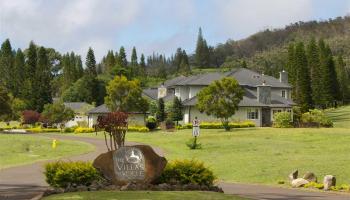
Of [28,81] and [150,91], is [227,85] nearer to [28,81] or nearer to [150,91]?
[150,91]

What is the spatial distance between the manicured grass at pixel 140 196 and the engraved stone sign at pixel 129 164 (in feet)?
4.73

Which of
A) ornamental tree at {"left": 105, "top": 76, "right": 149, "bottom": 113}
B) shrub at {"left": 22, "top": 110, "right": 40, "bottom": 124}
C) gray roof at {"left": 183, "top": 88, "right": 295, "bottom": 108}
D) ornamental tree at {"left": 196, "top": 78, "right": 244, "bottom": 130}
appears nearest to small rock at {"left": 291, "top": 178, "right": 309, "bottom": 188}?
ornamental tree at {"left": 196, "top": 78, "right": 244, "bottom": 130}

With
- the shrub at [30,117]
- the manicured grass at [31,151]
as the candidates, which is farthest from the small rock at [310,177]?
the shrub at [30,117]

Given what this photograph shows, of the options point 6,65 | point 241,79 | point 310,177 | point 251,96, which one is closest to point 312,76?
point 241,79

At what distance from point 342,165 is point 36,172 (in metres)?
12.2

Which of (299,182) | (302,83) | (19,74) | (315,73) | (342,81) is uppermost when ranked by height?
(19,74)

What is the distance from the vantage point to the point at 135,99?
71.4m

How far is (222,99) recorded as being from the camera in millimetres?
57875

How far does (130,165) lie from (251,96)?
5795 centimetres

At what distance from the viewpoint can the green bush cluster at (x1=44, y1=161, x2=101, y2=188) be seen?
15836mm

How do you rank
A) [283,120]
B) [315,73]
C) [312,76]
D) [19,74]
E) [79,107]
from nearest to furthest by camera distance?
[283,120] < [315,73] < [312,76] < [79,107] < [19,74]

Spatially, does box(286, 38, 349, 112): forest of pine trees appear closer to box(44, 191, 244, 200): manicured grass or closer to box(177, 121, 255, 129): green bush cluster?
box(177, 121, 255, 129): green bush cluster

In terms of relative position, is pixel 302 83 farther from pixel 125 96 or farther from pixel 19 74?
pixel 19 74

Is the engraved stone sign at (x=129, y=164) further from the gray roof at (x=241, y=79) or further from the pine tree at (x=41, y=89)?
the pine tree at (x=41, y=89)
